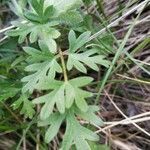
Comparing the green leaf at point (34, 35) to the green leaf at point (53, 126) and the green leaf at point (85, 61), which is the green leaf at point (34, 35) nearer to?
the green leaf at point (85, 61)

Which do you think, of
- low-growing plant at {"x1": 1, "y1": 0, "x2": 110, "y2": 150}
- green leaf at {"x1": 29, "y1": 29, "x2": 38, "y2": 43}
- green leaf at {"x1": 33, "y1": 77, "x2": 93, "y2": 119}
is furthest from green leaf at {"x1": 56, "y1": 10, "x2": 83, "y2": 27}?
green leaf at {"x1": 33, "y1": 77, "x2": 93, "y2": 119}

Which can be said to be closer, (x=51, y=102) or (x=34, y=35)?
(x=51, y=102)

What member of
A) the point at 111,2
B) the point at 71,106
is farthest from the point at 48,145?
the point at 111,2

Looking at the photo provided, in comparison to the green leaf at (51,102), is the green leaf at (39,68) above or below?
above

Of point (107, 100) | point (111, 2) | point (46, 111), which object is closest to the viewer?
point (46, 111)

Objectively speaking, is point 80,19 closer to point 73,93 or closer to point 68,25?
point 68,25

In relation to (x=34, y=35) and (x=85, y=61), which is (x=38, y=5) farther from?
(x=85, y=61)

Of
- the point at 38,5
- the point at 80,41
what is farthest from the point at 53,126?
the point at 38,5

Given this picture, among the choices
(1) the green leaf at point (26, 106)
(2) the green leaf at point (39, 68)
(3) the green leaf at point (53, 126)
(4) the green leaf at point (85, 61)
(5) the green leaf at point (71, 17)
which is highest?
(5) the green leaf at point (71, 17)

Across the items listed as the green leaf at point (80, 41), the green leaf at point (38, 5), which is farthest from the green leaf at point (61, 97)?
the green leaf at point (38, 5)
